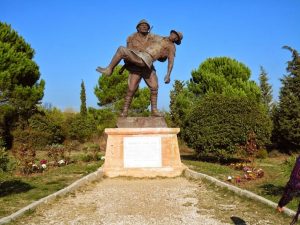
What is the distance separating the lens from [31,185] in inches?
345

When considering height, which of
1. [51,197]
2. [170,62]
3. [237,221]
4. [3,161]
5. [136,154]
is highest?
[170,62]

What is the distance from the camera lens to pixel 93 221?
568 centimetres

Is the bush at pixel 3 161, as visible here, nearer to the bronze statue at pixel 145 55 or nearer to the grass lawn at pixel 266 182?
the bronze statue at pixel 145 55

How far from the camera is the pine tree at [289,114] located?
2081cm

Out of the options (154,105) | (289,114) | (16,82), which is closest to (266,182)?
(154,105)

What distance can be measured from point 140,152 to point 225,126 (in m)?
3.93

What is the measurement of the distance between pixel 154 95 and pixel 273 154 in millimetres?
12448

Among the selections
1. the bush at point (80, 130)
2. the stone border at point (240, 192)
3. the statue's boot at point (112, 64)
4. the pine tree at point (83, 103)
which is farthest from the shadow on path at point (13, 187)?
the pine tree at point (83, 103)

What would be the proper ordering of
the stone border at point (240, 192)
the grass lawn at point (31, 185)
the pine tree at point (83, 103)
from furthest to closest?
the pine tree at point (83, 103)
the grass lawn at point (31, 185)
the stone border at point (240, 192)

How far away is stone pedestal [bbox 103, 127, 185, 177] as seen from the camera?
9.87 meters

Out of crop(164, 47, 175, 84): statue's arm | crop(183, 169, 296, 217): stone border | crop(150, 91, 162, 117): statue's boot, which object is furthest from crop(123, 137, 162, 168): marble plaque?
crop(164, 47, 175, 84): statue's arm

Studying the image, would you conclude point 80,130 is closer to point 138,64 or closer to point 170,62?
point 170,62

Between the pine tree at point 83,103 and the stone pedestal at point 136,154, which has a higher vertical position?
the pine tree at point 83,103

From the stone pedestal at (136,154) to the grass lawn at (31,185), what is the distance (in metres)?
1.03
